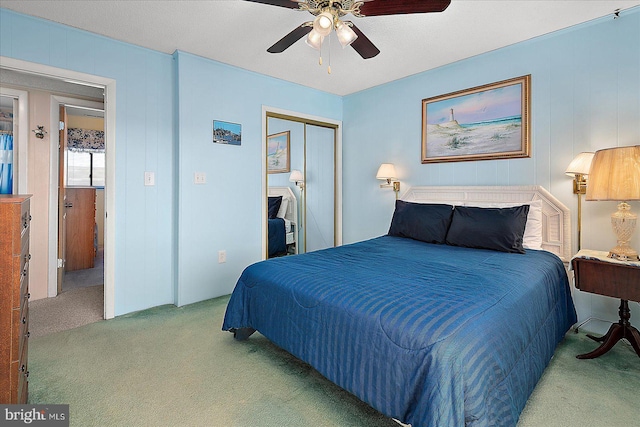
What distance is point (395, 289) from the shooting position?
1.60 metres

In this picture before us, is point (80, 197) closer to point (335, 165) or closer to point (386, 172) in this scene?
point (335, 165)

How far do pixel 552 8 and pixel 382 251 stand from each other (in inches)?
84.3

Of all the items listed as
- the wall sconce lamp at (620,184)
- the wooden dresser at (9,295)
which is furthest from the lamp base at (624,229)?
the wooden dresser at (9,295)

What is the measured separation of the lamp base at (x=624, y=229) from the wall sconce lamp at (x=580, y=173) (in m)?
0.34

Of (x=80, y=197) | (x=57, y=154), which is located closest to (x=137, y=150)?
(x=57, y=154)

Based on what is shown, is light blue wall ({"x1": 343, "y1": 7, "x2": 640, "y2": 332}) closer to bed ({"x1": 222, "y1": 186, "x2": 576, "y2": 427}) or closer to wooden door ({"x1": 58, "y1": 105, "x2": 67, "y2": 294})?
bed ({"x1": 222, "y1": 186, "x2": 576, "y2": 427})

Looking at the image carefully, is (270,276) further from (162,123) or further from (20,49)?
(20,49)

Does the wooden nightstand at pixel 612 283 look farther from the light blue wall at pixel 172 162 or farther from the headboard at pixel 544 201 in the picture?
the light blue wall at pixel 172 162

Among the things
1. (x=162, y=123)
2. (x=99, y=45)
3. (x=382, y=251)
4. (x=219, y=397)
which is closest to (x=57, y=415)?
(x=219, y=397)

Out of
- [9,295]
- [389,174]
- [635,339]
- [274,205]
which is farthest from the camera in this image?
[274,205]

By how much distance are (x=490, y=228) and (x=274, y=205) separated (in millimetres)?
2362

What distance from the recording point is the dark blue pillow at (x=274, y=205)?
12.7 ft

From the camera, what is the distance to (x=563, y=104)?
2.64m

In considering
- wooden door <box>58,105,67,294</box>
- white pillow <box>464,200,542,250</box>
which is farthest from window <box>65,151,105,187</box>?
white pillow <box>464,200,542,250</box>
